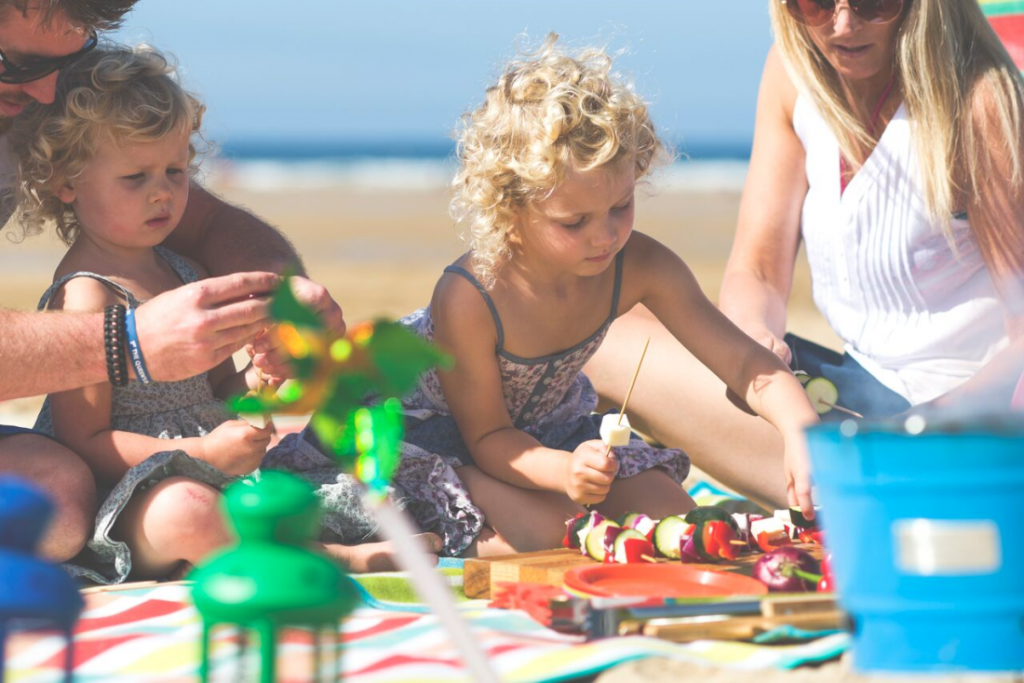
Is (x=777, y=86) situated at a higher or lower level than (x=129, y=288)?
higher

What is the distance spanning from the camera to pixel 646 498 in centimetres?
306

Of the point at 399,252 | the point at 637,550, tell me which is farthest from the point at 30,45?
the point at 399,252

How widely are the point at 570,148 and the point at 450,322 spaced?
20.7 inches

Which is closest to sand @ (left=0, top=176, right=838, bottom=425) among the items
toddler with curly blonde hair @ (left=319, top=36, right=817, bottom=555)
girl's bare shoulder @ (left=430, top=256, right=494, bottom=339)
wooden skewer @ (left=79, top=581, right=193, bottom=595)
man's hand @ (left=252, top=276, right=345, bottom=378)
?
toddler with curly blonde hair @ (left=319, top=36, right=817, bottom=555)

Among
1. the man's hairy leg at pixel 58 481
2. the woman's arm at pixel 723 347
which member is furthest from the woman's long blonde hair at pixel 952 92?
the man's hairy leg at pixel 58 481

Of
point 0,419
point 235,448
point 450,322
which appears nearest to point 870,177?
point 450,322

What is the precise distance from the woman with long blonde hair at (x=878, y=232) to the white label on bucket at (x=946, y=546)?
177 cm

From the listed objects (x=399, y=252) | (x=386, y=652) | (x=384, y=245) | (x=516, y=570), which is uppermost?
(x=384, y=245)

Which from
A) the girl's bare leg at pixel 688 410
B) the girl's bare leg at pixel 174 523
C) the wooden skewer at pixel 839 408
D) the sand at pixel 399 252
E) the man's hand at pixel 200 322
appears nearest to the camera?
the sand at pixel 399 252

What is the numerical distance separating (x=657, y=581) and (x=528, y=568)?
0.27 meters

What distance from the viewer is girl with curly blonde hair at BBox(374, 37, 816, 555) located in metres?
2.78

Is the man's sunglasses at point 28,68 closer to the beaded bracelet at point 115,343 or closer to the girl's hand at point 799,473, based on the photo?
the beaded bracelet at point 115,343

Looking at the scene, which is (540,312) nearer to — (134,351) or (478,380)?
(478,380)

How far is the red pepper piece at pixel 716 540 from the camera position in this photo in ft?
7.82
